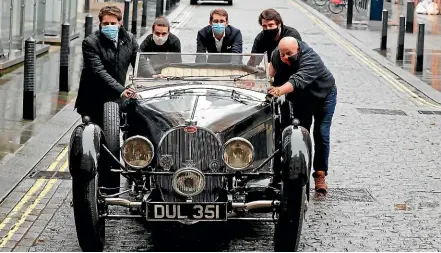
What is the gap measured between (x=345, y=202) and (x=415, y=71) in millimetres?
11157

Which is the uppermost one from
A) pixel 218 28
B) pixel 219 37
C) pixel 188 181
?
pixel 218 28

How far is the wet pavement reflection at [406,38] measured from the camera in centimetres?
2034

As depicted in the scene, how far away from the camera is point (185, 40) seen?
2384 cm

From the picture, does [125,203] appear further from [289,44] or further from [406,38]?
[406,38]

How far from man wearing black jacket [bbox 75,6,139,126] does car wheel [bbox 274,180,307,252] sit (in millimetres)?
2478

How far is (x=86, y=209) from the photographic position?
711cm

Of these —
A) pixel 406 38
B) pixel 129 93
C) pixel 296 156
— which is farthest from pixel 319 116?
pixel 406 38

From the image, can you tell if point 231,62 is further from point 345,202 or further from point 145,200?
point 145,200

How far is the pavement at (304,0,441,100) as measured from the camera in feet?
63.0

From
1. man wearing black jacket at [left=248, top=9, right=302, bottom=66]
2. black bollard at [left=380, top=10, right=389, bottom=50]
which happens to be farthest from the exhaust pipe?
black bollard at [left=380, top=10, right=389, bottom=50]

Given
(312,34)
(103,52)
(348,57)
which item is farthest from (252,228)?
(312,34)

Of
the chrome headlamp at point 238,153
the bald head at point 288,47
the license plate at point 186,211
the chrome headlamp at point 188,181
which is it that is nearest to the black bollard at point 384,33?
the bald head at point 288,47

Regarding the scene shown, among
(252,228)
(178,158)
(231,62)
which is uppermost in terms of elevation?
(231,62)

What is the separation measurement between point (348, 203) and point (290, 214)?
7.23ft
